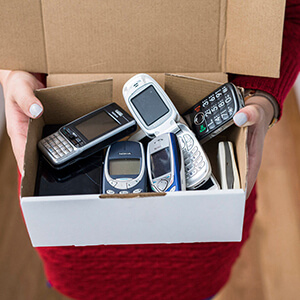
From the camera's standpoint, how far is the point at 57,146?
0.59 metres

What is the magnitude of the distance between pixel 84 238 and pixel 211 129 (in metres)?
0.24

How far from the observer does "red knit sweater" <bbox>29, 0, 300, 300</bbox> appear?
0.64 m

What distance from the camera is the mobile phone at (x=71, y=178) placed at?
1.84 feet

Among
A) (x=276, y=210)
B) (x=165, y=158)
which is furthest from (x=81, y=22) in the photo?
(x=276, y=210)

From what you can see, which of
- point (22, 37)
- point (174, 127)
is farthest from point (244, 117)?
point (22, 37)

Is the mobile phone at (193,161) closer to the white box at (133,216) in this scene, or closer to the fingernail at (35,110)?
the white box at (133,216)

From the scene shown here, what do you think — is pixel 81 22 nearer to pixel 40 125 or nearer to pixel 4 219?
pixel 40 125

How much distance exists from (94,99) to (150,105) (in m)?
0.09

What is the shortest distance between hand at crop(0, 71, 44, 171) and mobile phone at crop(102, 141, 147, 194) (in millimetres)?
122

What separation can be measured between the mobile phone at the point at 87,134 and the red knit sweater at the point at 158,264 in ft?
0.49

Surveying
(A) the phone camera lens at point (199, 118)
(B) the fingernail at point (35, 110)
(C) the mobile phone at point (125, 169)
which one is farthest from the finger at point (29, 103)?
(A) the phone camera lens at point (199, 118)

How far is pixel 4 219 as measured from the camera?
120cm

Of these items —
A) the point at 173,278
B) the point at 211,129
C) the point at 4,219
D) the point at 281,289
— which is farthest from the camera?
the point at 4,219

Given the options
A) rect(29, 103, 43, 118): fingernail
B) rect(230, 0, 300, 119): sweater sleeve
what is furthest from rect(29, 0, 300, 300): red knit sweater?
rect(29, 103, 43, 118): fingernail
